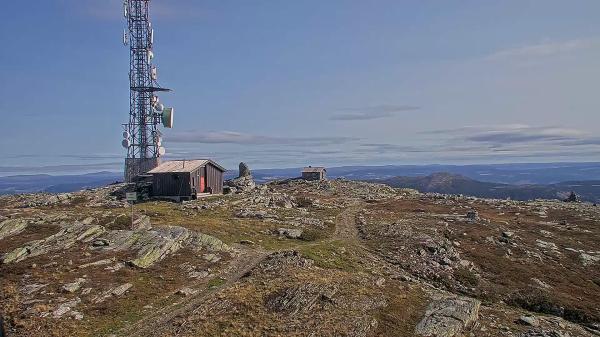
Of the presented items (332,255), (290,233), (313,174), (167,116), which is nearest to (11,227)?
(290,233)

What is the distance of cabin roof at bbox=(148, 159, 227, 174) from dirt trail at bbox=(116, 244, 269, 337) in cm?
3533

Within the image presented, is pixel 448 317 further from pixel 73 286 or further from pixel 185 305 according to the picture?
pixel 73 286

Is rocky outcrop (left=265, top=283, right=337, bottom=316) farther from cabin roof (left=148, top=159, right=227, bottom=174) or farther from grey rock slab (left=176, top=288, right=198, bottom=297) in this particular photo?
cabin roof (left=148, top=159, right=227, bottom=174)

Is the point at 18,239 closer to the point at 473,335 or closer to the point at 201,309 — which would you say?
the point at 201,309

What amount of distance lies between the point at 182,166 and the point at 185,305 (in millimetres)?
46522

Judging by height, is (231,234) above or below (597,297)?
above

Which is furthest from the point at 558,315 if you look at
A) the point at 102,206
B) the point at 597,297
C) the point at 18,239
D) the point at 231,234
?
the point at 102,206

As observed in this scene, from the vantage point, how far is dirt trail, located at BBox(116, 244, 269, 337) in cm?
2598

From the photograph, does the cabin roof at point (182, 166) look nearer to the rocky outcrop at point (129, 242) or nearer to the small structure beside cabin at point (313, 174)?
the rocky outcrop at point (129, 242)

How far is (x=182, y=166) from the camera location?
7338 cm

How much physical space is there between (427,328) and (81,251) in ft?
96.4

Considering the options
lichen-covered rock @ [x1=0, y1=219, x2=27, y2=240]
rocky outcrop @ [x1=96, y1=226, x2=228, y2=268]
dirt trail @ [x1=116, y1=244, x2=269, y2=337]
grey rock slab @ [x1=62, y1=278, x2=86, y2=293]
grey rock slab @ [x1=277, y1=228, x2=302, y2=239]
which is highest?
lichen-covered rock @ [x1=0, y1=219, x2=27, y2=240]

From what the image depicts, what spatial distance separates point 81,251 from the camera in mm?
38938

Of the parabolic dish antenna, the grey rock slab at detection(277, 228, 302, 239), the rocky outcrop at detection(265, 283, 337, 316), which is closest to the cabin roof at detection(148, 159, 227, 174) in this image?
A: the parabolic dish antenna
